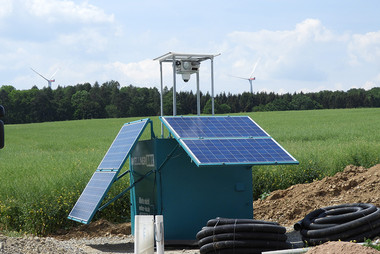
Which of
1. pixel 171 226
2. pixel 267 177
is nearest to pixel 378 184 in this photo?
pixel 267 177

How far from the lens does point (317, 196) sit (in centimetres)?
1520

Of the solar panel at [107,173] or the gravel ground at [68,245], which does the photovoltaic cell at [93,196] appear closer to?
the solar panel at [107,173]

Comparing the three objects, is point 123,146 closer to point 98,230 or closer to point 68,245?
point 68,245

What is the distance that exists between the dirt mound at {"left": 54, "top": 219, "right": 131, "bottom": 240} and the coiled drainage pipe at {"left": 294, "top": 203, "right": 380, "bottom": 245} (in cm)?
493

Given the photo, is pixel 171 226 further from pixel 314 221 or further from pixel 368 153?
pixel 368 153

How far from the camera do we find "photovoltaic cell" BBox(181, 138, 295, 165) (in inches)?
417

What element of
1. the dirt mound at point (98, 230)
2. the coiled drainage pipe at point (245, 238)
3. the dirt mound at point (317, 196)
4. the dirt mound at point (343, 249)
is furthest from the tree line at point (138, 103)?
the dirt mound at point (343, 249)

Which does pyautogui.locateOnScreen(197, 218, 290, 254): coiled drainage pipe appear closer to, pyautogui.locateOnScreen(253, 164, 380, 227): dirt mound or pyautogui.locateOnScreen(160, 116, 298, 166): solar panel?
pyautogui.locateOnScreen(160, 116, 298, 166): solar panel

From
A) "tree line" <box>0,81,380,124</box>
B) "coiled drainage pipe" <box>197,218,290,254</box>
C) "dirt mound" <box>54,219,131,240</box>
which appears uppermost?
"tree line" <box>0,81,380,124</box>

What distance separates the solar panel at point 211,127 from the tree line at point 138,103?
80054mm

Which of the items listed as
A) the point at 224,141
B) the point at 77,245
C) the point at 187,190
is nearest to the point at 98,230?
the point at 77,245

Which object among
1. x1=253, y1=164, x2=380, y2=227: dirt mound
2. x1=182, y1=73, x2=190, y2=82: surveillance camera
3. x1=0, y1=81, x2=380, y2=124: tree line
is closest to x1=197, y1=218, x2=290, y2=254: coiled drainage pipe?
x1=182, y1=73, x2=190, y2=82: surveillance camera

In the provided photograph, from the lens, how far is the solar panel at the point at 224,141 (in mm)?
10695

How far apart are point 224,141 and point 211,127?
2.08 ft
